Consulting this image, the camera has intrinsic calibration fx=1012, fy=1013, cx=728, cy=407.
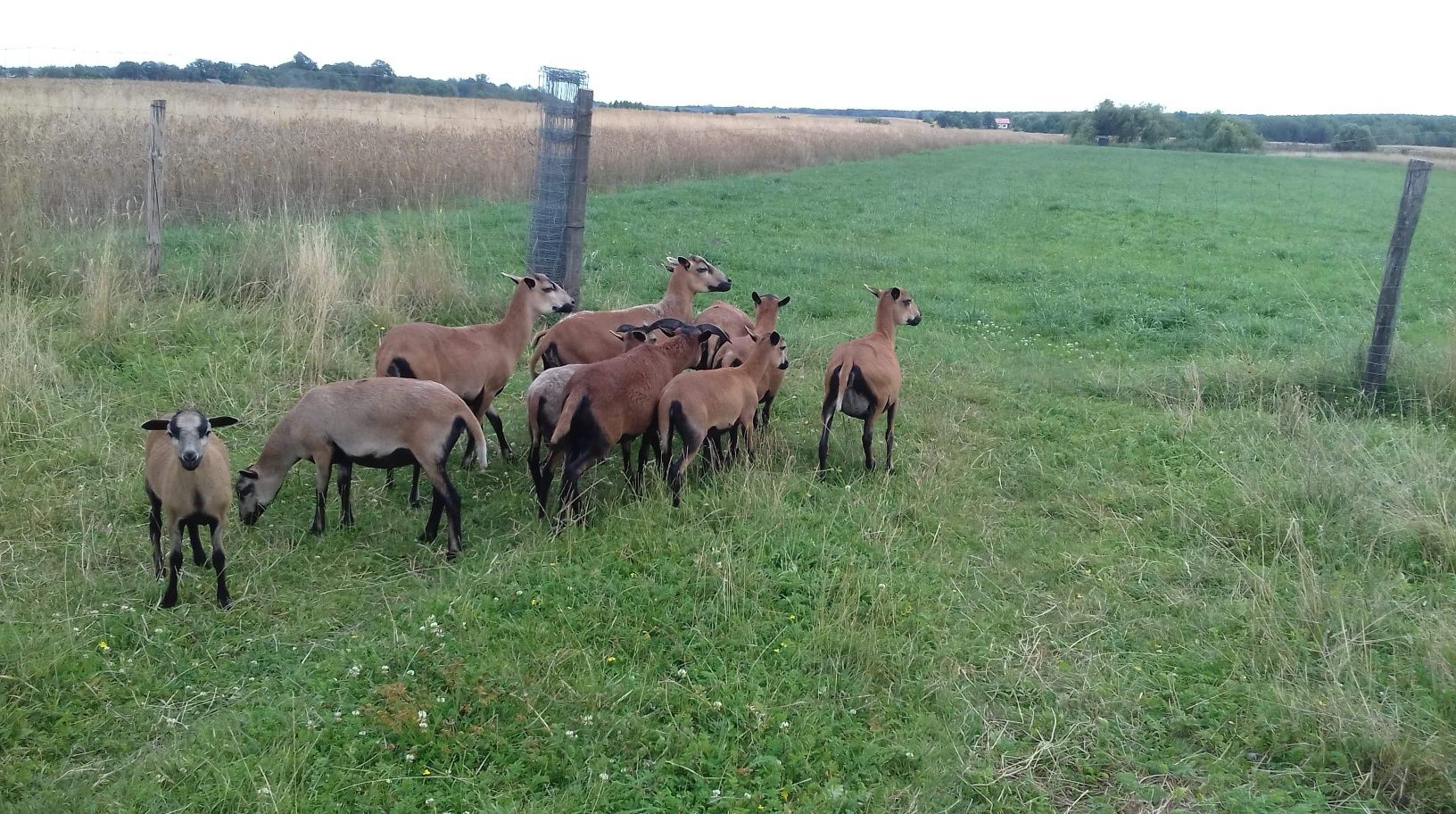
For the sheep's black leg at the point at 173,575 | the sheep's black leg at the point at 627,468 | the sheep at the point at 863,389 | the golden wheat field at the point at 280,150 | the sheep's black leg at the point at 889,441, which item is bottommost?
the sheep's black leg at the point at 173,575

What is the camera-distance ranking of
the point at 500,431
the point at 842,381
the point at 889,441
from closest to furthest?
the point at 842,381 < the point at 889,441 < the point at 500,431

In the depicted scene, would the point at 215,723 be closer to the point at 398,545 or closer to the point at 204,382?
the point at 398,545

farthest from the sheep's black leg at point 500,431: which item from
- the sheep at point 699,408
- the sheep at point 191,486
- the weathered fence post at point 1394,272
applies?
the weathered fence post at point 1394,272

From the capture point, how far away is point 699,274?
8.85 metres

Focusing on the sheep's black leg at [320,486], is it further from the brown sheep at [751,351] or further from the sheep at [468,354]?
the brown sheep at [751,351]

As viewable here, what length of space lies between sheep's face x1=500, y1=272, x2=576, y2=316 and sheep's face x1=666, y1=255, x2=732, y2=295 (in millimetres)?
1240

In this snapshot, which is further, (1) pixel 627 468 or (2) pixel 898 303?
(2) pixel 898 303

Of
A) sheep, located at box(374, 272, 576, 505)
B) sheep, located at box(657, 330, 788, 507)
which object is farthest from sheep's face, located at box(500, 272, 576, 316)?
sheep, located at box(657, 330, 788, 507)

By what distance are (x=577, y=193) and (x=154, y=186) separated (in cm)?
384

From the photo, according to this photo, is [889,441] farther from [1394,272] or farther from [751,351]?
[1394,272]

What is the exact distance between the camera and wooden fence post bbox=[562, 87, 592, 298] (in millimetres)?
9664

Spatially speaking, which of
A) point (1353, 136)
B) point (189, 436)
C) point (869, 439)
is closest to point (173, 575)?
point (189, 436)

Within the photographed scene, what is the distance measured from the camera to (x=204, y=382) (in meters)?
7.55

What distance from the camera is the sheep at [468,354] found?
6513 mm
